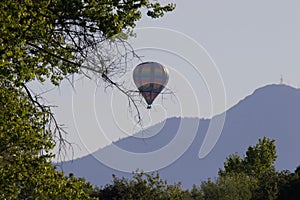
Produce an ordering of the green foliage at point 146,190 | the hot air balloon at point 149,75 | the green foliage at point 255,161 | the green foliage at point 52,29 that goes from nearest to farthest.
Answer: the green foliage at point 52,29, the hot air balloon at point 149,75, the green foliage at point 146,190, the green foliage at point 255,161

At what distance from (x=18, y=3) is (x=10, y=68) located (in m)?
1.66

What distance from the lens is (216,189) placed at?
88750 millimetres

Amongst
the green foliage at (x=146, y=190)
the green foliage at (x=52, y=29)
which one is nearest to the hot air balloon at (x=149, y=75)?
the green foliage at (x=146, y=190)

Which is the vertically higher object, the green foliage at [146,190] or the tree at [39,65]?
the green foliage at [146,190]

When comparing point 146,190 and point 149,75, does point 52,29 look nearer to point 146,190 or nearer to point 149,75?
point 149,75

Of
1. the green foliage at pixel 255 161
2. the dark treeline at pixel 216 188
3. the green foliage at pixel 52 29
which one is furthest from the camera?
the green foliage at pixel 255 161

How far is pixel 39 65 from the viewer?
19828 mm

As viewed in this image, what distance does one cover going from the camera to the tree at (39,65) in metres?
18.4

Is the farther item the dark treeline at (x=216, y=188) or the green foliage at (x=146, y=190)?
the dark treeline at (x=216, y=188)

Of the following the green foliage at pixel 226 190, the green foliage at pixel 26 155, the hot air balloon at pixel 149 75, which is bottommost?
the green foliage at pixel 26 155

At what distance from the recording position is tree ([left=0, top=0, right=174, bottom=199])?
60.4 ft

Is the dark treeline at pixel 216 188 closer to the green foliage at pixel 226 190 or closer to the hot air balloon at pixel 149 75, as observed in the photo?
the green foliage at pixel 226 190

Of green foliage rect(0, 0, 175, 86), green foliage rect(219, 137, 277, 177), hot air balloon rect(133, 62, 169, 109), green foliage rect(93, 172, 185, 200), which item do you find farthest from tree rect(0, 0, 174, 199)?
green foliage rect(219, 137, 277, 177)

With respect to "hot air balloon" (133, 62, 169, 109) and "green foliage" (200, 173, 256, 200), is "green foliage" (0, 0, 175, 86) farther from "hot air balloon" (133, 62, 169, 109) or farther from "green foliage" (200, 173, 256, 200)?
"green foliage" (200, 173, 256, 200)
